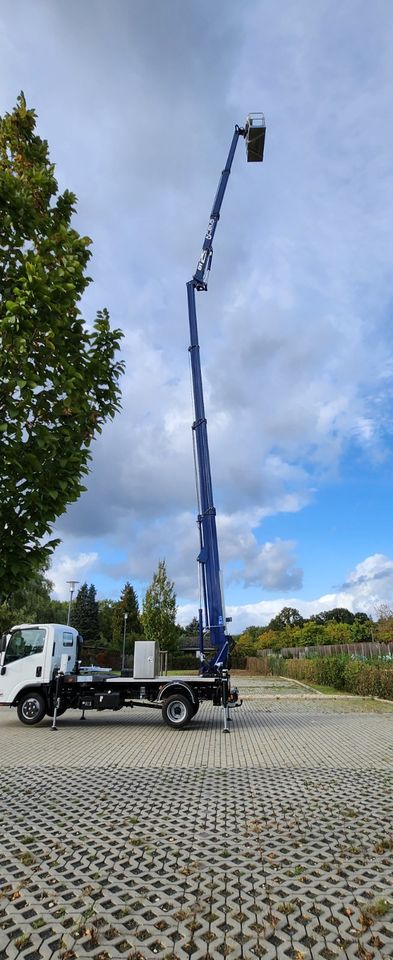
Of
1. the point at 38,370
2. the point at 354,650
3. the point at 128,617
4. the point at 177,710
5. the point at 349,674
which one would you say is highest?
the point at 128,617

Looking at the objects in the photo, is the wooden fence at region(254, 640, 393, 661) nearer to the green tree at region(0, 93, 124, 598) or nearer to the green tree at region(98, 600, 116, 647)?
the green tree at region(0, 93, 124, 598)

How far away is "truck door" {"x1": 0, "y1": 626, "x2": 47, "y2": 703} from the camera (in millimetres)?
12305

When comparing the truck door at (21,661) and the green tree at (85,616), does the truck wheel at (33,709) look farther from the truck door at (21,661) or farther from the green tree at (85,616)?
the green tree at (85,616)

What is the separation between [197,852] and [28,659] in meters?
8.82

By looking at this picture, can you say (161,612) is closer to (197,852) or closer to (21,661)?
(21,661)

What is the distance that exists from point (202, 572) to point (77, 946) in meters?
10.3

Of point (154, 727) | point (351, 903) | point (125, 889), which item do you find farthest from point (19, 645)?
point (351, 903)

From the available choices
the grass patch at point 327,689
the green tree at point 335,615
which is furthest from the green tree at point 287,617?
the grass patch at point 327,689

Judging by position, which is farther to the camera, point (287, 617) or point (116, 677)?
point (287, 617)

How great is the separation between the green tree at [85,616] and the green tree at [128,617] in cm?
271

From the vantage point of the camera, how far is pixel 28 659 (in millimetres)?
12422

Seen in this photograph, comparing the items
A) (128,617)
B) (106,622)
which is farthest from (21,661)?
(106,622)

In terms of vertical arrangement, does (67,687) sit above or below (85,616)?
below

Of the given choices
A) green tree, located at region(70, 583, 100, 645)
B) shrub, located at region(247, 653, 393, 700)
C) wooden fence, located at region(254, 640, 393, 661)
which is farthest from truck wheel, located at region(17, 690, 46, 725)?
green tree, located at region(70, 583, 100, 645)
